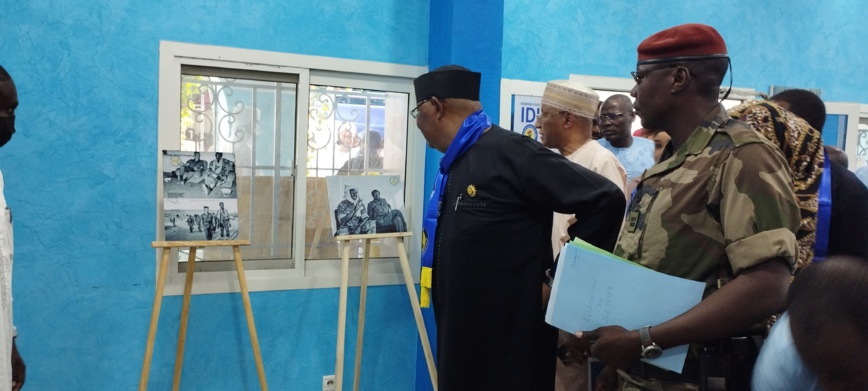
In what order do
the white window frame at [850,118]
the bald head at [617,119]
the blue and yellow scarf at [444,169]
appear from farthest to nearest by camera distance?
1. the white window frame at [850,118]
2. the bald head at [617,119]
3. the blue and yellow scarf at [444,169]

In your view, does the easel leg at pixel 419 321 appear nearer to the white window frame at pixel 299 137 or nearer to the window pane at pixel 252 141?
the white window frame at pixel 299 137

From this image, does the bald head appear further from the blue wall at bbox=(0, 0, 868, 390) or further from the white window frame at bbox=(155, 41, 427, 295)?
the white window frame at bbox=(155, 41, 427, 295)

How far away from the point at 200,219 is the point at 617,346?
219 cm

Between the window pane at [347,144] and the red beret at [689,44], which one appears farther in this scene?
the window pane at [347,144]

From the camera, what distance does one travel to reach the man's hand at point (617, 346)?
1.22 meters

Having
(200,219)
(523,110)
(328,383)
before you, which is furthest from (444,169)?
(523,110)

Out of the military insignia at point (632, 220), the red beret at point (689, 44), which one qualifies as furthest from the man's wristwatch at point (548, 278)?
the red beret at point (689, 44)

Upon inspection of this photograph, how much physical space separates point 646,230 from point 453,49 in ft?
7.03

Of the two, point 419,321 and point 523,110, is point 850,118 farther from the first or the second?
point 419,321

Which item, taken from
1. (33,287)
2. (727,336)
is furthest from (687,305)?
(33,287)

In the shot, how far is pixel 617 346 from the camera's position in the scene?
123cm

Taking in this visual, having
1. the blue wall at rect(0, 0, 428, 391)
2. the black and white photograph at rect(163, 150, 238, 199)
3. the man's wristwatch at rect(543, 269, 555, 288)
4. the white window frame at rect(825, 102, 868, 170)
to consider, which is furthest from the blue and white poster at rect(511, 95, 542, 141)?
the white window frame at rect(825, 102, 868, 170)

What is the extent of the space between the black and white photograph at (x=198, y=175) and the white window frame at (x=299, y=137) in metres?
0.19

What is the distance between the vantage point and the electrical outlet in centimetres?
342
